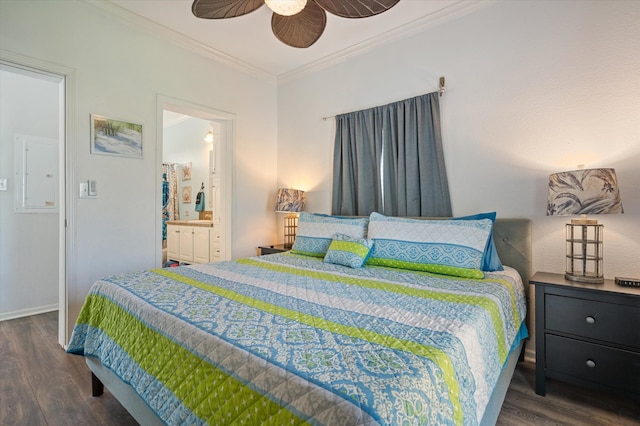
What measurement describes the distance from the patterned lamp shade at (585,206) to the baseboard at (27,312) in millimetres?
4644

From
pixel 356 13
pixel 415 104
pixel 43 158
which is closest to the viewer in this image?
pixel 356 13

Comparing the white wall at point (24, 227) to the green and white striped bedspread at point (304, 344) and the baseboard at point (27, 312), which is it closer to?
the baseboard at point (27, 312)

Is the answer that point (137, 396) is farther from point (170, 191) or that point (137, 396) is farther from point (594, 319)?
point (170, 191)

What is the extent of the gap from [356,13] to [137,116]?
207cm

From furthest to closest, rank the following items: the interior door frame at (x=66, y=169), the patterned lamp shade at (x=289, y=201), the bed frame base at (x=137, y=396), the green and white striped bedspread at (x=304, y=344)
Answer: the patterned lamp shade at (x=289, y=201) → the interior door frame at (x=66, y=169) → the bed frame base at (x=137, y=396) → the green and white striped bedspread at (x=304, y=344)

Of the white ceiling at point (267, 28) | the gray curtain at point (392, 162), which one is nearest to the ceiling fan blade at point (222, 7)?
the white ceiling at point (267, 28)

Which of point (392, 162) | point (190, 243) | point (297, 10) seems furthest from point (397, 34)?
point (190, 243)

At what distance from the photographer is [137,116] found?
8.89 ft

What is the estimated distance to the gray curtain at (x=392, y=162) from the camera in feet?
8.55

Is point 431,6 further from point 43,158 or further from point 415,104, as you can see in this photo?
point 43,158

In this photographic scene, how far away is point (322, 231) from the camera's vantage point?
2652mm

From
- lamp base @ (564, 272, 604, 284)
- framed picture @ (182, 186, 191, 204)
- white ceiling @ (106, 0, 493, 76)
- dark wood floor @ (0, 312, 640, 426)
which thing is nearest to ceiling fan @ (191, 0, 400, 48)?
white ceiling @ (106, 0, 493, 76)

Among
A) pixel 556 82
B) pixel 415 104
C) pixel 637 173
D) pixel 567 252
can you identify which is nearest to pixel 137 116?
pixel 415 104

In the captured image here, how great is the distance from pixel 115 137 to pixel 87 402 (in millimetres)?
1950
